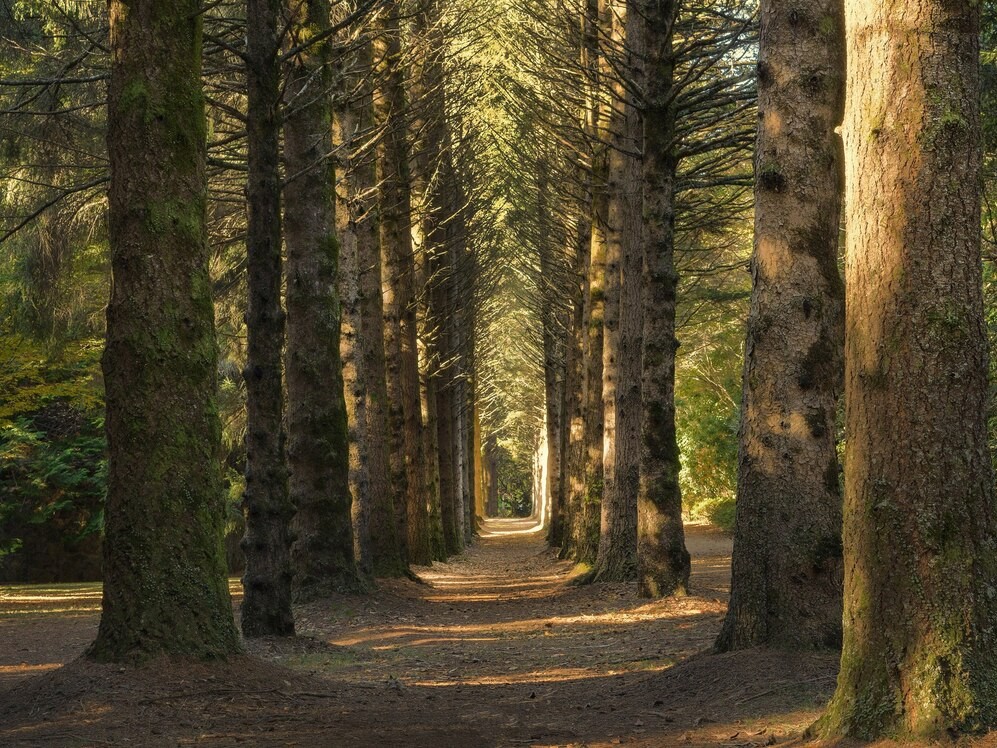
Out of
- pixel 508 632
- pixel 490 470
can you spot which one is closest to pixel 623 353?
pixel 508 632

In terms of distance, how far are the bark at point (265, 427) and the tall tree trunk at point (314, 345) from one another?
2645 millimetres

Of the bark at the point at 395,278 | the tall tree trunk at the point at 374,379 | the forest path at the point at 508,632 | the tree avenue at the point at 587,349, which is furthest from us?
the bark at the point at 395,278

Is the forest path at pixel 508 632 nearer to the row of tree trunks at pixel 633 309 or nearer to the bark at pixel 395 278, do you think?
the row of tree trunks at pixel 633 309

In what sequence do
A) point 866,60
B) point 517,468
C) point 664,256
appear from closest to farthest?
point 866,60 → point 664,256 → point 517,468

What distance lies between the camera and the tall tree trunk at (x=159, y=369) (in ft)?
21.3

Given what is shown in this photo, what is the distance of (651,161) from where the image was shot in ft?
42.0

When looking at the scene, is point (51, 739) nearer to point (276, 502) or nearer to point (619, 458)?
point (276, 502)

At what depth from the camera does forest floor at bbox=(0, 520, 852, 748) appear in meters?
5.71

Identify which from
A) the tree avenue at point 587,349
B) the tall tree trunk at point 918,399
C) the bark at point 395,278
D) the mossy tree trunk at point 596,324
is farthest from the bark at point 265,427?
the mossy tree trunk at point 596,324

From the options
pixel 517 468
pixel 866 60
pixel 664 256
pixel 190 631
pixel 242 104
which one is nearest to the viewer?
pixel 866 60

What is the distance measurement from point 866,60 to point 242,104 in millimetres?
15398

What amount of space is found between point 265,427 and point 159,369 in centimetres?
282

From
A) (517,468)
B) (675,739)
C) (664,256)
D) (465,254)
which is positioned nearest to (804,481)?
(675,739)

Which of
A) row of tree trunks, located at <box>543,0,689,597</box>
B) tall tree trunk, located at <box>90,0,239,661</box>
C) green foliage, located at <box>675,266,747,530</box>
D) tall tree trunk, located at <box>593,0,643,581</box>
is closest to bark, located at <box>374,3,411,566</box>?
row of tree trunks, located at <box>543,0,689,597</box>
